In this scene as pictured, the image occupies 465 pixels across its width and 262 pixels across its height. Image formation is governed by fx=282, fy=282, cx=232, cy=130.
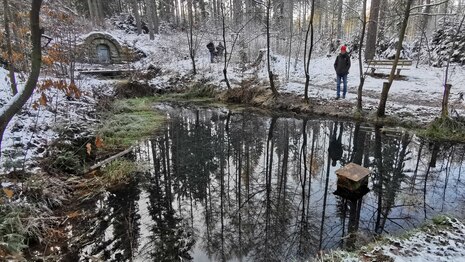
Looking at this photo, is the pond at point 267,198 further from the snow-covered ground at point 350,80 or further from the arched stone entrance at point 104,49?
the arched stone entrance at point 104,49

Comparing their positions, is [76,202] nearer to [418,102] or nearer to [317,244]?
[317,244]

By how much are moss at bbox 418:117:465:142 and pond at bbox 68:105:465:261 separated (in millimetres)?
443

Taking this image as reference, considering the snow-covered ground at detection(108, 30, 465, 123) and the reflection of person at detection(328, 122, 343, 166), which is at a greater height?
the snow-covered ground at detection(108, 30, 465, 123)

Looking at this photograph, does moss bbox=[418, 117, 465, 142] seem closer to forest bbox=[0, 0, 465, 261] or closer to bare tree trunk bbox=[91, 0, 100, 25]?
forest bbox=[0, 0, 465, 261]

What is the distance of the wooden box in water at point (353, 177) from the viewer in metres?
5.20

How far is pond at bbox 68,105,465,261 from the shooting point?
4102 mm

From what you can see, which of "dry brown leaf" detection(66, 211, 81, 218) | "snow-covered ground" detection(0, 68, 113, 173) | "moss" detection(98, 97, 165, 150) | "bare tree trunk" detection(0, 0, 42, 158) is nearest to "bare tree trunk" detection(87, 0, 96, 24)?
"moss" detection(98, 97, 165, 150)

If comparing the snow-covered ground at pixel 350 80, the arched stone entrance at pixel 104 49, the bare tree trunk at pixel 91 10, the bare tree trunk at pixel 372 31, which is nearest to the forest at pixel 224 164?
the snow-covered ground at pixel 350 80

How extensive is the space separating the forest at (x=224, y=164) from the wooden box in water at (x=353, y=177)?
154mm

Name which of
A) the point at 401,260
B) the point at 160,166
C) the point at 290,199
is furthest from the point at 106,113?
the point at 401,260

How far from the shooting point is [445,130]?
314 inches

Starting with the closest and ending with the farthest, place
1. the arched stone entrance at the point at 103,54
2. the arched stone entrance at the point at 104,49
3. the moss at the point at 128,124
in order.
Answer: the moss at the point at 128,124
the arched stone entrance at the point at 104,49
the arched stone entrance at the point at 103,54

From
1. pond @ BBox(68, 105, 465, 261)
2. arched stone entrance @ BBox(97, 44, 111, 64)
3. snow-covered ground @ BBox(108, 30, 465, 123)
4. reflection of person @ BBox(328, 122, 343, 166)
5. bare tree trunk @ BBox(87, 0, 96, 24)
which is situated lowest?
pond @ BBox(68, 105, 465, 261)

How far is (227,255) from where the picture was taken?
12.9 feet
